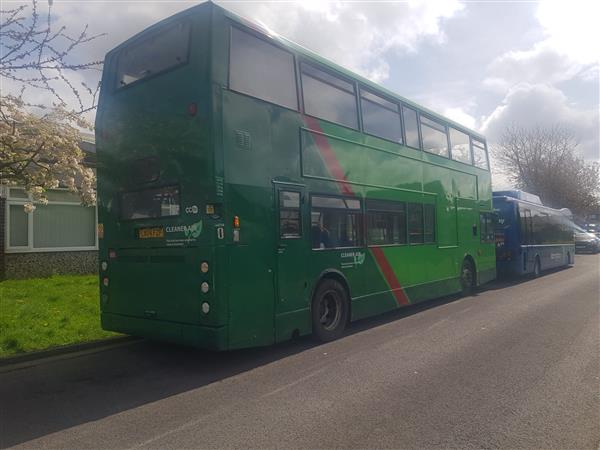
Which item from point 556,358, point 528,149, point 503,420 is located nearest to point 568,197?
point 528,149

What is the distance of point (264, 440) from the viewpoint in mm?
3871

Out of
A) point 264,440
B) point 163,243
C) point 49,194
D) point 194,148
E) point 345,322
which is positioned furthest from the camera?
point 49,194

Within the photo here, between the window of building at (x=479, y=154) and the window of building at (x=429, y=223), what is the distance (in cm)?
339

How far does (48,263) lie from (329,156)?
31.8 ft

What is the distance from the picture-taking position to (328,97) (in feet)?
25.1

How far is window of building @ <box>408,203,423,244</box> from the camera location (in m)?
9.62

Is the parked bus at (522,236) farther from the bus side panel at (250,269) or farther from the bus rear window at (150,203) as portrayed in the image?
the bus rear window at (150,203)

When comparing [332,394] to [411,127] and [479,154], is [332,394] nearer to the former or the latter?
[411,127]

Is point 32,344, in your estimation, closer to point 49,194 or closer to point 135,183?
point 135,183

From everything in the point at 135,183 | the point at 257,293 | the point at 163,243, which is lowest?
the point at 257,293

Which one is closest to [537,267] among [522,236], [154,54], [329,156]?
[522,236]

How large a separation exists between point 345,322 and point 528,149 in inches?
1576

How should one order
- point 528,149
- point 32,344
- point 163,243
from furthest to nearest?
point 528,149 → point 32,344 → point 163,243

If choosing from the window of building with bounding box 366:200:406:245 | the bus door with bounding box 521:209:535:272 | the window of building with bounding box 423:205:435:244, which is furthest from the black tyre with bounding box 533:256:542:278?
the window of building with bounding box 366:200:406:245
